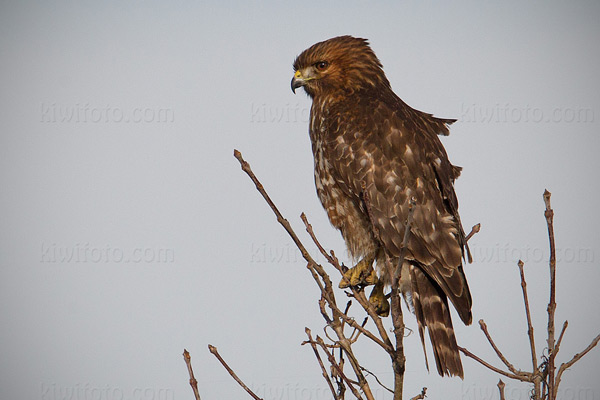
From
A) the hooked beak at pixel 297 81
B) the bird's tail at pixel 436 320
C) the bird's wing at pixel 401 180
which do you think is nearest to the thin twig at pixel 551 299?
the bird's tail at pixel 436 320

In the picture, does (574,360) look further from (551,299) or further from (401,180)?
(401,180)

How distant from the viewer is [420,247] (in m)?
4.84

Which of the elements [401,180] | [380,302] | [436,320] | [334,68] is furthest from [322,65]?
[436,320]

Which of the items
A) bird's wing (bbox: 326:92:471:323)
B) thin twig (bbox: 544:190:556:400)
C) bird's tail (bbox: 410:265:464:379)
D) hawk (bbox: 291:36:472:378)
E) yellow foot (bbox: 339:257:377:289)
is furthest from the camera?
yellow foot (bbox: 339:257:377:289)

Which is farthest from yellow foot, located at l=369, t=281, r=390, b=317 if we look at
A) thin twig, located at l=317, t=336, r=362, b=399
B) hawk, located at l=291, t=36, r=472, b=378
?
thin twig, located at l=317, t=336, r=362, b=399

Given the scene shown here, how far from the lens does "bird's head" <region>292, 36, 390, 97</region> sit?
6.04 metres

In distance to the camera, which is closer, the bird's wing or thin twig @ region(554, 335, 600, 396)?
thin twig @ region(554, 335, 600, 396)

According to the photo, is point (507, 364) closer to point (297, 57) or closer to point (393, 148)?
point (393, 148)

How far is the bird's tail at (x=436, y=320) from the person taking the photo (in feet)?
14.9

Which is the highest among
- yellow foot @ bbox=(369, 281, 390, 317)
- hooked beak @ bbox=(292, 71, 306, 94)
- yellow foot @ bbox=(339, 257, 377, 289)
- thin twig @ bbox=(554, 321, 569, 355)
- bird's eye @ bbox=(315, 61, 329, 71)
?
Result: bird's eye @ bbox=(315, 61, 329, 71)

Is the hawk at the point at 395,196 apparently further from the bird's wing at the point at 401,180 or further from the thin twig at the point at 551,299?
the thin twig at the point at 551,299

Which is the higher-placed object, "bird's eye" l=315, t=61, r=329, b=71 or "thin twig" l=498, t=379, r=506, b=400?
"bird's eye" l=315, t=61, r=329, b=71

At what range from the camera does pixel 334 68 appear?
609 centimetres

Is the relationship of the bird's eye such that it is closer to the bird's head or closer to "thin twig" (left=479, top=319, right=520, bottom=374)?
the bird's head
